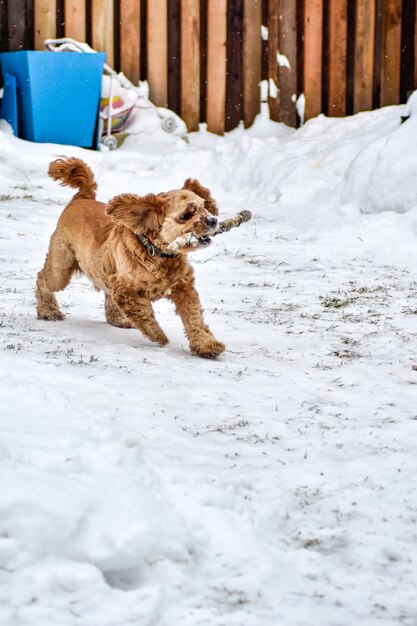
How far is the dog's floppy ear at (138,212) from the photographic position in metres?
4.41

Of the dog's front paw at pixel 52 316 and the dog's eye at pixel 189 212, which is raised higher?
the dog's eye at pixel 189 212

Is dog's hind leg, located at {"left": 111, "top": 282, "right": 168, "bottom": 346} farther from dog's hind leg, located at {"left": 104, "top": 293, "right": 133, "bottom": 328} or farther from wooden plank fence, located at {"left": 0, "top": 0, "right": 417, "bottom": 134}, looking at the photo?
wooden plank fence, located at {"left": 0, "top": 0, "right": 417, "bottom": 134}

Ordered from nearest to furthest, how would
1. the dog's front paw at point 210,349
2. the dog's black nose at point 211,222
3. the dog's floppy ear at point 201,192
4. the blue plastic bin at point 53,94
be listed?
the dog's black nose at point 211,222, the dog's front paw at point 210,349, the dog's floppy ear at point 201,192, the blue plastic bin at point 53,94

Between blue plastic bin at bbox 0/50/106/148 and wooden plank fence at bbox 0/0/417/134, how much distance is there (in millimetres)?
633

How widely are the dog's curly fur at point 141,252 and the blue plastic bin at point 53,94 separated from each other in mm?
4888

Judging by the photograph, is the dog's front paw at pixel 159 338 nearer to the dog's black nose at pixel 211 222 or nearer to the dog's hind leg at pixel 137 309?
the dog's hind leg at pixel 137 309

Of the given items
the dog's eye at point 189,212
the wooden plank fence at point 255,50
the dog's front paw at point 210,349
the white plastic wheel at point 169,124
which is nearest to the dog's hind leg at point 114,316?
the dog's front paw at point 210,349

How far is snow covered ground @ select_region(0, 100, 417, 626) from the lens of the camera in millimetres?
2076

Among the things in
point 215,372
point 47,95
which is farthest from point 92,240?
point 47,95

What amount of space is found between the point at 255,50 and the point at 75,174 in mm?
5900

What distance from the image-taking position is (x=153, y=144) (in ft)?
34.3

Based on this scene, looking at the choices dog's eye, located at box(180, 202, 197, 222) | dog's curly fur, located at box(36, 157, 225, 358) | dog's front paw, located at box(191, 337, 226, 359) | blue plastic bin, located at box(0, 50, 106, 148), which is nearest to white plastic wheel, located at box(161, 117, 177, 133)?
blue plastic bin, located at box(0, 50, 106, 148)

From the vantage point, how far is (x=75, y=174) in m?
5.25

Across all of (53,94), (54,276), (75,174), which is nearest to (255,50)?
(53,94)
